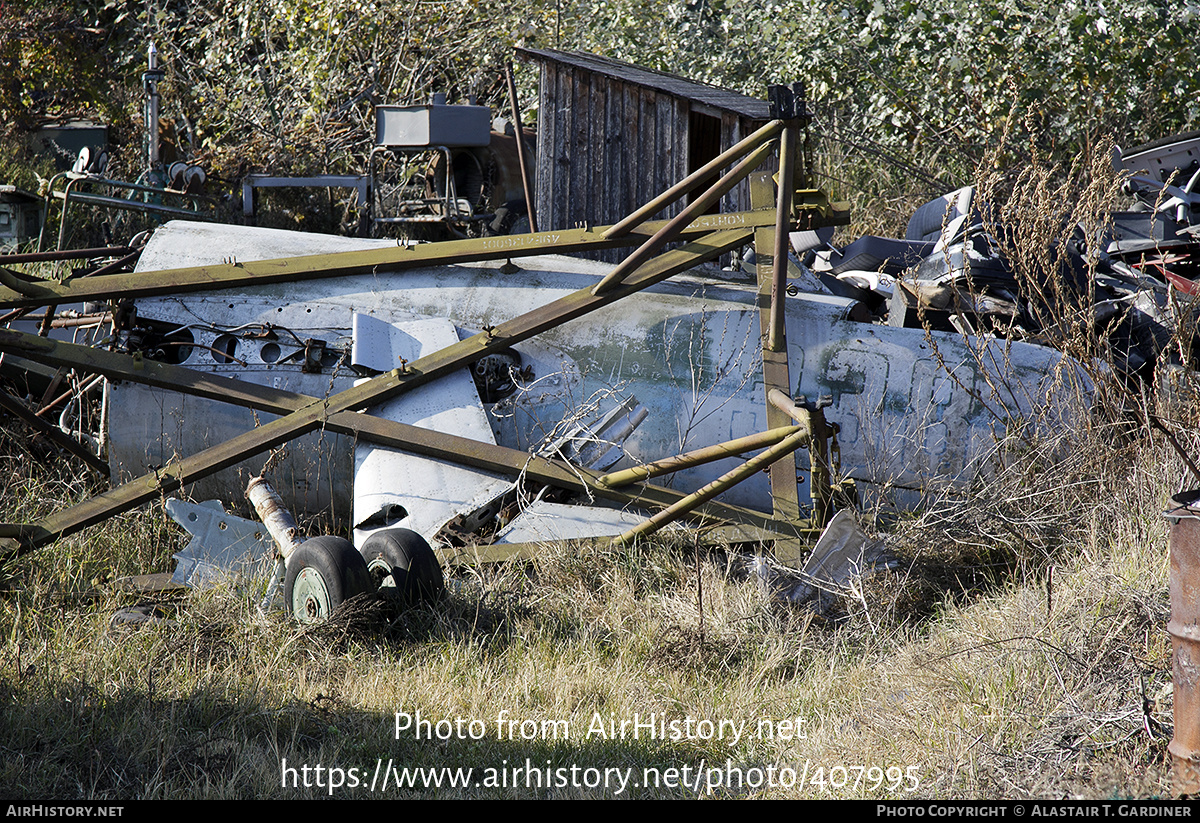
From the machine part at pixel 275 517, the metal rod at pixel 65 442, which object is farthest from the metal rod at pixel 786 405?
the metal rod at pixel 65 442

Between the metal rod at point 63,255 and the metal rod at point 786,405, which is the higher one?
the metal rod at point 63,255

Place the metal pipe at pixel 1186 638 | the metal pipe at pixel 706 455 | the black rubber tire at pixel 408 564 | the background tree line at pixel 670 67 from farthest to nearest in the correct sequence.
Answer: the background tree line at pixel 670 67, the metal pipe at pixel 706 455, the black rubber tire at pixel 408 564, the metal pipe at pixel 1186 638

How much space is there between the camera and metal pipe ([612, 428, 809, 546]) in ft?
15.1

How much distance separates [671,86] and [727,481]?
4198mm

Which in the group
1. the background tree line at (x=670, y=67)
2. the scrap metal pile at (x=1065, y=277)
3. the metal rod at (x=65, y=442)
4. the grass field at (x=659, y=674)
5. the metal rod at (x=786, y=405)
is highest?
the background tree line at (x=670, y=67)

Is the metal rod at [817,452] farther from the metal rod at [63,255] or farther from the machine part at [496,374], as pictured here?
the metal rod at [63,255]

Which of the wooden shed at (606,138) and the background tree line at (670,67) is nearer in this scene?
the wooden shed at (606,138)

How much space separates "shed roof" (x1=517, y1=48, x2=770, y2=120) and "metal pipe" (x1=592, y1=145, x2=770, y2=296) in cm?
214

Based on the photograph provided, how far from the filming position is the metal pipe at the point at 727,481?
4.61 metres

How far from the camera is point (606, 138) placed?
781 centimetres

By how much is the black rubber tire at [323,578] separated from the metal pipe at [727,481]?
1.40 metres

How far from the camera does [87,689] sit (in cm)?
380

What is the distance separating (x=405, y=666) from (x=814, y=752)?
1.77m

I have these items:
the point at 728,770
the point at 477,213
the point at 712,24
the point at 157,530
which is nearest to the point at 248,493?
the point at 157,530
